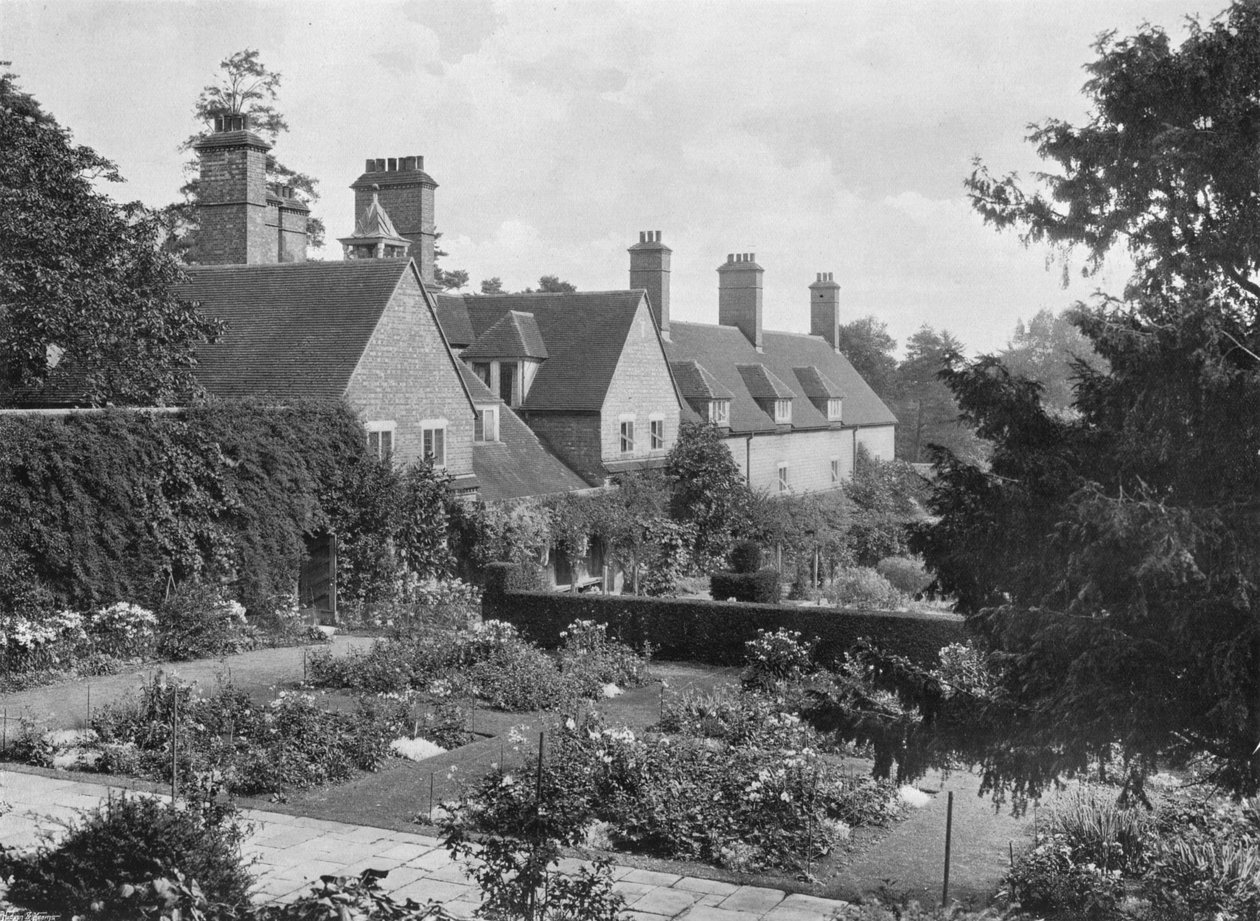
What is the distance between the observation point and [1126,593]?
7.93m

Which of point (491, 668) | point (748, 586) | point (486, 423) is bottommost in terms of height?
point (491, 668)

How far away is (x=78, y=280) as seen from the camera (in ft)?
77.0

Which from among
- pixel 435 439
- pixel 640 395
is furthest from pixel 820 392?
pixel 435 439

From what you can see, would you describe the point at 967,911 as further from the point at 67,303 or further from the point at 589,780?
the point at 67,303

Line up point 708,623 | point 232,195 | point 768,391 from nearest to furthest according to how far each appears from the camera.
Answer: point 708,623, point 232,195, point 768,391

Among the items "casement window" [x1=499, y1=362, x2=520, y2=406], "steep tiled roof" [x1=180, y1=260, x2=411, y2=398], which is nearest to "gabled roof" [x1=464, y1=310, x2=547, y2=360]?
"casement window" [x1=499, y1=362, x2=520, y2=406]

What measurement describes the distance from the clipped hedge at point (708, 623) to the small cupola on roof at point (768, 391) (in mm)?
21238

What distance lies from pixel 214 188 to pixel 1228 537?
1129 inches

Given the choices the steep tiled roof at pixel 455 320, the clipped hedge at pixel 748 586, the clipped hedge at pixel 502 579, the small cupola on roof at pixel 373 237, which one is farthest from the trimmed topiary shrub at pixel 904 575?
the small cupola on roof at pixel 373 237

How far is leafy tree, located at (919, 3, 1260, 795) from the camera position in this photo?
7.50 meters

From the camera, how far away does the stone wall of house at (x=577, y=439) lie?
1321 inches

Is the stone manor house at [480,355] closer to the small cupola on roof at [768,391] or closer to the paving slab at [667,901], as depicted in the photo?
the small cupola on roof at [768,391]

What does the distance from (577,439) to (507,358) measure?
10.2 feet

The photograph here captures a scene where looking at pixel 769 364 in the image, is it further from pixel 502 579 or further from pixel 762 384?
pixel 502 579
